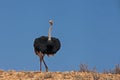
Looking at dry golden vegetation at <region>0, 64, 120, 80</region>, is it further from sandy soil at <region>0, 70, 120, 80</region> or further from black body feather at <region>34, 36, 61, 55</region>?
black body feather at <region>34, 36, 61, 55</region>

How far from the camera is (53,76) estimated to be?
1877 centimetres

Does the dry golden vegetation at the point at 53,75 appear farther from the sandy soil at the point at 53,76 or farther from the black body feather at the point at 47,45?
the black body feather at the point at 47,45

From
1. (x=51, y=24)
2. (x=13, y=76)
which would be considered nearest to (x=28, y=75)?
(x=13, y=76)

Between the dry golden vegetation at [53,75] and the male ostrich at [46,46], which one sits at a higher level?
A: the male ostrich at [46,46]

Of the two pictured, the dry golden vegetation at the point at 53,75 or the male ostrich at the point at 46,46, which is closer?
the dry golden vegetation at the point at 53,75

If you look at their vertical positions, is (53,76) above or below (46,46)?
below

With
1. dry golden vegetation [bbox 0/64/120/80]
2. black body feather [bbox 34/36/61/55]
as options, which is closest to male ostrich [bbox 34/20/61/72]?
black body feather [bbox 34/36/61/55]

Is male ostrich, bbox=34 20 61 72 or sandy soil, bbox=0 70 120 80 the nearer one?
sandy soil, bbox=0 70 120 80

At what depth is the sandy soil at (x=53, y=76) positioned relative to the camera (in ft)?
61.2

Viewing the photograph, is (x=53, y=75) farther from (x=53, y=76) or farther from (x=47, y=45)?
(x=47, y=45)

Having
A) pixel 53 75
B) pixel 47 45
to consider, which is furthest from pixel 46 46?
pixel 53 75

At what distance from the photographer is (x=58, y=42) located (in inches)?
931

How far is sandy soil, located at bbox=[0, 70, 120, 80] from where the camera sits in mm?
18641

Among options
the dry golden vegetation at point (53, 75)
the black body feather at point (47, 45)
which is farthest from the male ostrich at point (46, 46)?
the dry golden vegetation at point (53, 75)
